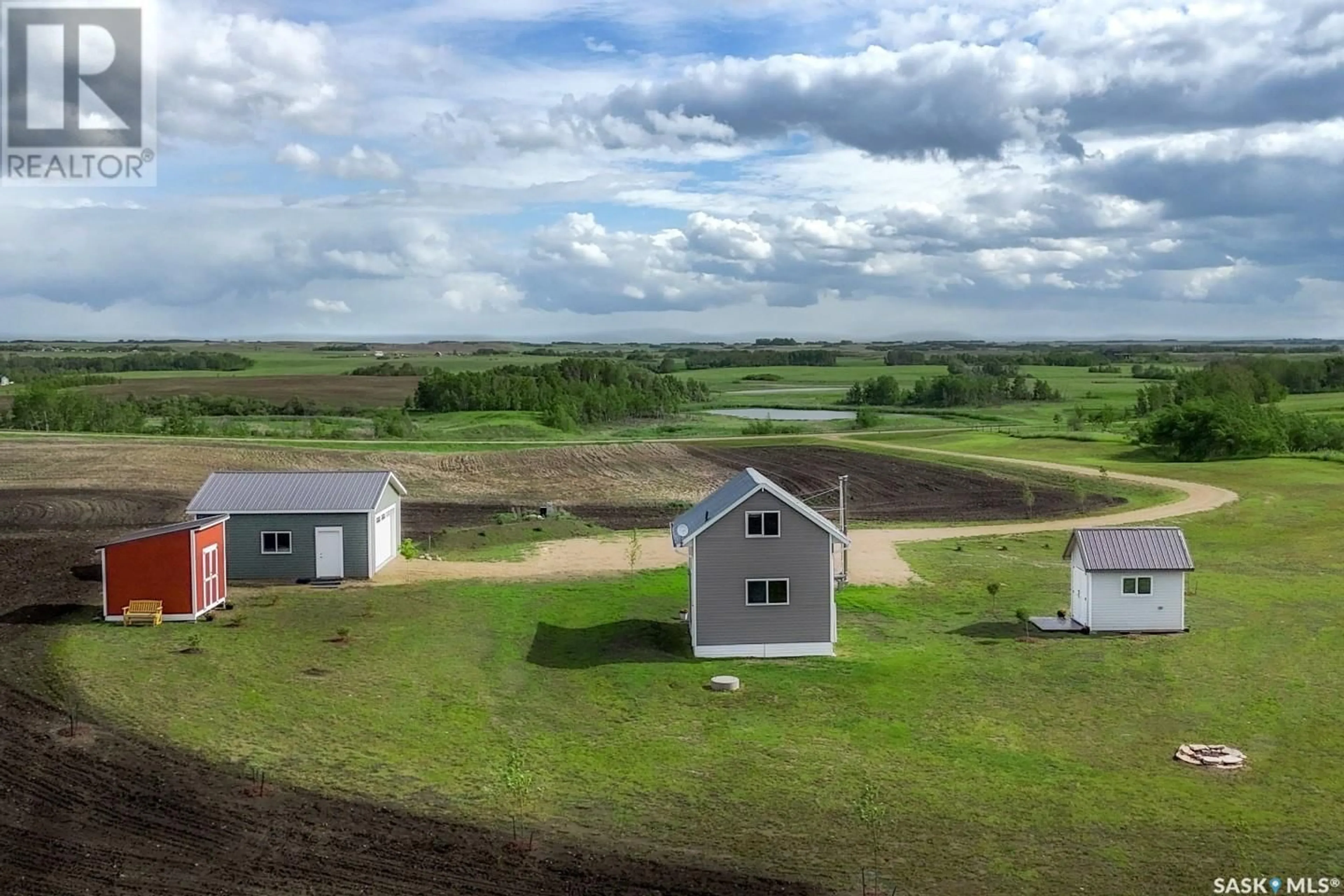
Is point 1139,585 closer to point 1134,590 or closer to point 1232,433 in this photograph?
point 1134,590

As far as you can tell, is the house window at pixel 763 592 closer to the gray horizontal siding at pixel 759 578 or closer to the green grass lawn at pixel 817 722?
the gray horizontal siding at pixel 759 578

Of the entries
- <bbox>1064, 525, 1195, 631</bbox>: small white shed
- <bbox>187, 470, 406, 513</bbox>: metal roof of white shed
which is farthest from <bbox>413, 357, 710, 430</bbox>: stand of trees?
<bbox>1064, 525, 1195, 631</bbox>: small white shed

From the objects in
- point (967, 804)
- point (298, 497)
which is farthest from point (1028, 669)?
point (298, 497)

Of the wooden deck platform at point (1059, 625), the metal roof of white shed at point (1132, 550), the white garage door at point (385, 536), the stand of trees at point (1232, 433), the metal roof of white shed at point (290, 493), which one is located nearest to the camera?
the metal roof of white shed at point (1132, 550)

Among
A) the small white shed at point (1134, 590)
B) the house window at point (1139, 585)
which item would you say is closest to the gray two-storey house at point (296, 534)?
the small white shed at point (1134, 590)

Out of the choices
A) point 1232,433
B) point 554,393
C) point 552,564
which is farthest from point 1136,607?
point 554,393
